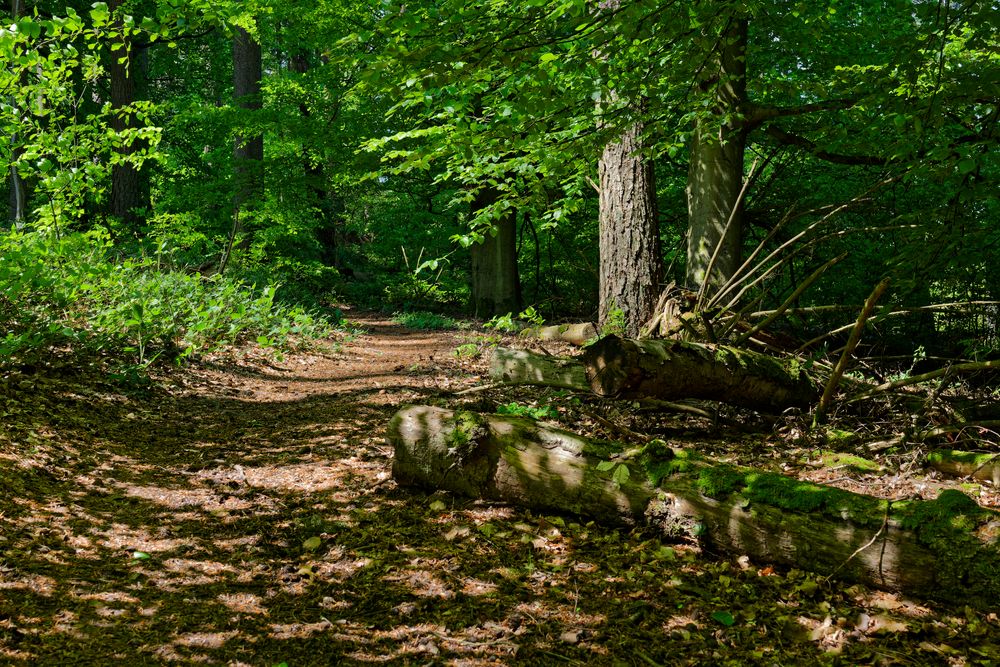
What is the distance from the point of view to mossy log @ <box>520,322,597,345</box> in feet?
30.6

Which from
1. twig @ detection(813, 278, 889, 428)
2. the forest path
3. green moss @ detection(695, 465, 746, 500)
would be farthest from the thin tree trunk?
green moss @ detection(695, 465, 746, 500)

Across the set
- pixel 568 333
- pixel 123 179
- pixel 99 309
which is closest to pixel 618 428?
pixel 99 309

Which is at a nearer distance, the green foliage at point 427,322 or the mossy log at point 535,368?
the mossy log at point 535,368

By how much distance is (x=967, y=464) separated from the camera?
3971mm

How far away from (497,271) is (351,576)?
1150 centimetres

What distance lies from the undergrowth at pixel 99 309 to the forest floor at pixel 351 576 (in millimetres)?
724

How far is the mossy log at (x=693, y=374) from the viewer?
4430mm

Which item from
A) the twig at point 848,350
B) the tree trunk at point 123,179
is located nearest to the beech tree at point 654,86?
the twig at point 848,350

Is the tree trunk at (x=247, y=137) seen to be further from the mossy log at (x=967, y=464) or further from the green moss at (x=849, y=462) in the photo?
the mossy log at (x=967, y=464)

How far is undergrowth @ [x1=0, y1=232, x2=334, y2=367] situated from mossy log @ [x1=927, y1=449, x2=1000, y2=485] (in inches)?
Result: 255

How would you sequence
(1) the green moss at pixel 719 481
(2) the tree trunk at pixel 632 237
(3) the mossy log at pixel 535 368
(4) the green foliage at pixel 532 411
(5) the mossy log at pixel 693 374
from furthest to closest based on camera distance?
(2) the tree trunk at pixel 632 237 < (3) the mossy log at pixel 535 368 < (4) the green foliage at pixel 532 411 < (5) the mossy log at pixel 693 374 < (1) the green moss at pixel 719 481

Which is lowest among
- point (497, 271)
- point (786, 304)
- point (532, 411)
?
point (532, 411)

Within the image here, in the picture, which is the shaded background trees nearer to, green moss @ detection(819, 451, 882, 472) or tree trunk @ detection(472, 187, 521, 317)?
tree trunk @ detection(472, 187, 521, 317)

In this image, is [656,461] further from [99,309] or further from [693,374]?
[99,309]
